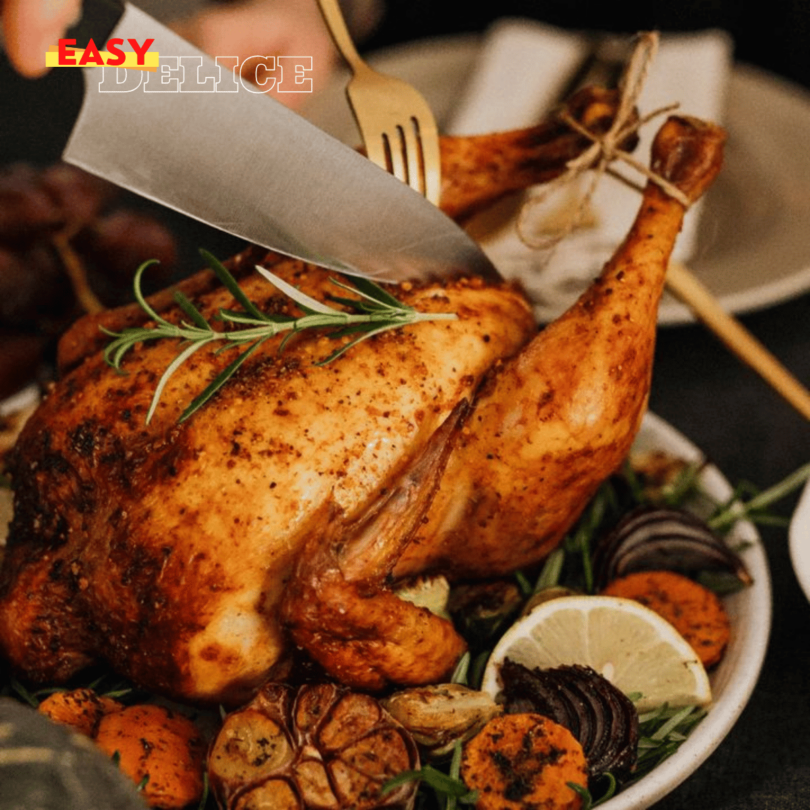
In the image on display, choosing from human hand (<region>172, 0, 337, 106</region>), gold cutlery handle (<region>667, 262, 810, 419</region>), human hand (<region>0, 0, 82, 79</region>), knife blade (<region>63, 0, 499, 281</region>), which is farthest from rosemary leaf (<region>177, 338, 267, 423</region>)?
human hand (<region>172, 0, 337, 106</region>)

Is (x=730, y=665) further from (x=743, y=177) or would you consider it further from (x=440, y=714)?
(x=743, y=177)

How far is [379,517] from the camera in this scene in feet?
4.09

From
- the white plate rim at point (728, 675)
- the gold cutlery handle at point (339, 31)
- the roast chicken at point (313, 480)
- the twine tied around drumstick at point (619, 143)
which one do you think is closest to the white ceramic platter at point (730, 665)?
the white plate rim at point (728, 675)

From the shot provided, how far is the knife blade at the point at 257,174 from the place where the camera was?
1.24 metres

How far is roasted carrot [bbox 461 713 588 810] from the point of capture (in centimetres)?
120

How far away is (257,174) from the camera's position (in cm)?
137

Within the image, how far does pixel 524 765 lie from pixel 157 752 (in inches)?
18.1

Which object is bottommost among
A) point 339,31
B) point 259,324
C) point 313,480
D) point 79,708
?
point 79,708

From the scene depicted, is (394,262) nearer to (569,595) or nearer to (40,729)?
(569,595)

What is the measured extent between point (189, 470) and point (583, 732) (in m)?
0.61

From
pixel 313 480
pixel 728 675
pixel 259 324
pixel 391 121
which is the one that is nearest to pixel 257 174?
pixel 259 324

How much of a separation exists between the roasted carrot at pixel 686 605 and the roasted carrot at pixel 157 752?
2.23 ft

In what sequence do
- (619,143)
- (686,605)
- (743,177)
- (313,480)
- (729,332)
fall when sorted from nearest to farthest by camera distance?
1. (313,480)
2. (686,605)
3. (619,143)
4. (729,332)
5. (743,177)

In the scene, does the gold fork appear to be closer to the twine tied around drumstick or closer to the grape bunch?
the twine tied around drumstick
